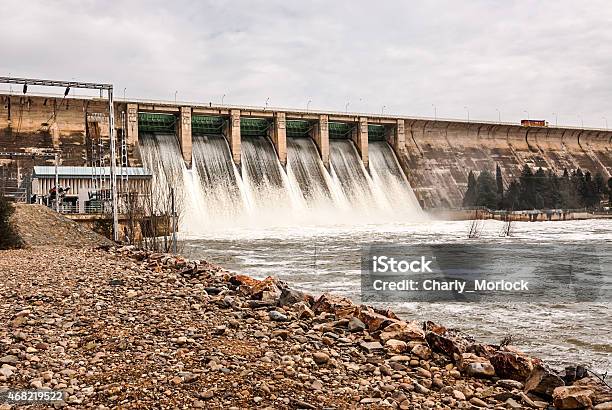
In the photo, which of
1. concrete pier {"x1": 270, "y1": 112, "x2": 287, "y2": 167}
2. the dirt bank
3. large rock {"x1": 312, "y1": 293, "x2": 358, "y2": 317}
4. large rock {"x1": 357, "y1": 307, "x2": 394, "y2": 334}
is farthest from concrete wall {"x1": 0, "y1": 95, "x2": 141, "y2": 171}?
large rock {"x1": 357, "y1": 307, "x2": 394, "y2": 334}

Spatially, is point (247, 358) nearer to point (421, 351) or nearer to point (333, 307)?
point (421, 351)

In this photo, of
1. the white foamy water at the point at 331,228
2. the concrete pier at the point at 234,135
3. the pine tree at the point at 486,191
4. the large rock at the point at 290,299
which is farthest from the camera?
the pine tree at the point at 486,191

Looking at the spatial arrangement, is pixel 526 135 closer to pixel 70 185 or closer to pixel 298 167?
pixel 298 167

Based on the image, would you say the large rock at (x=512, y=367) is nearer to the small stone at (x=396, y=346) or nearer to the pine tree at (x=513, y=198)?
the small stone at (x=396, y=346)

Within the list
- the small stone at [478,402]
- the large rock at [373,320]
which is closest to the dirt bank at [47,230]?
the large rock at [373,320]

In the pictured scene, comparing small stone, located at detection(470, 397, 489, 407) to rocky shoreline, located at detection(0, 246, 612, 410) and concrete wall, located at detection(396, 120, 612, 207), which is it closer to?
rocky shoreline, located at detection(0, 246, 612, 410)

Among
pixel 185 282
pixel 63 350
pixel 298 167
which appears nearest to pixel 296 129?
pixel 298 167

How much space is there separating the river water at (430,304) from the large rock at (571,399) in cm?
248

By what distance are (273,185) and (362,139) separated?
903 cm

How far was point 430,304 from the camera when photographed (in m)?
10.6

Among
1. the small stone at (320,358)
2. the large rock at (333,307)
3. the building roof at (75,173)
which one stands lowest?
the small stone at (320,358)

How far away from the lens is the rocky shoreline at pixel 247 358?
410 cm

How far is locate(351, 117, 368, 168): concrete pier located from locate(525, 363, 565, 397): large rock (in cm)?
3738

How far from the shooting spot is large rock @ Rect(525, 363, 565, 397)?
4531mm
